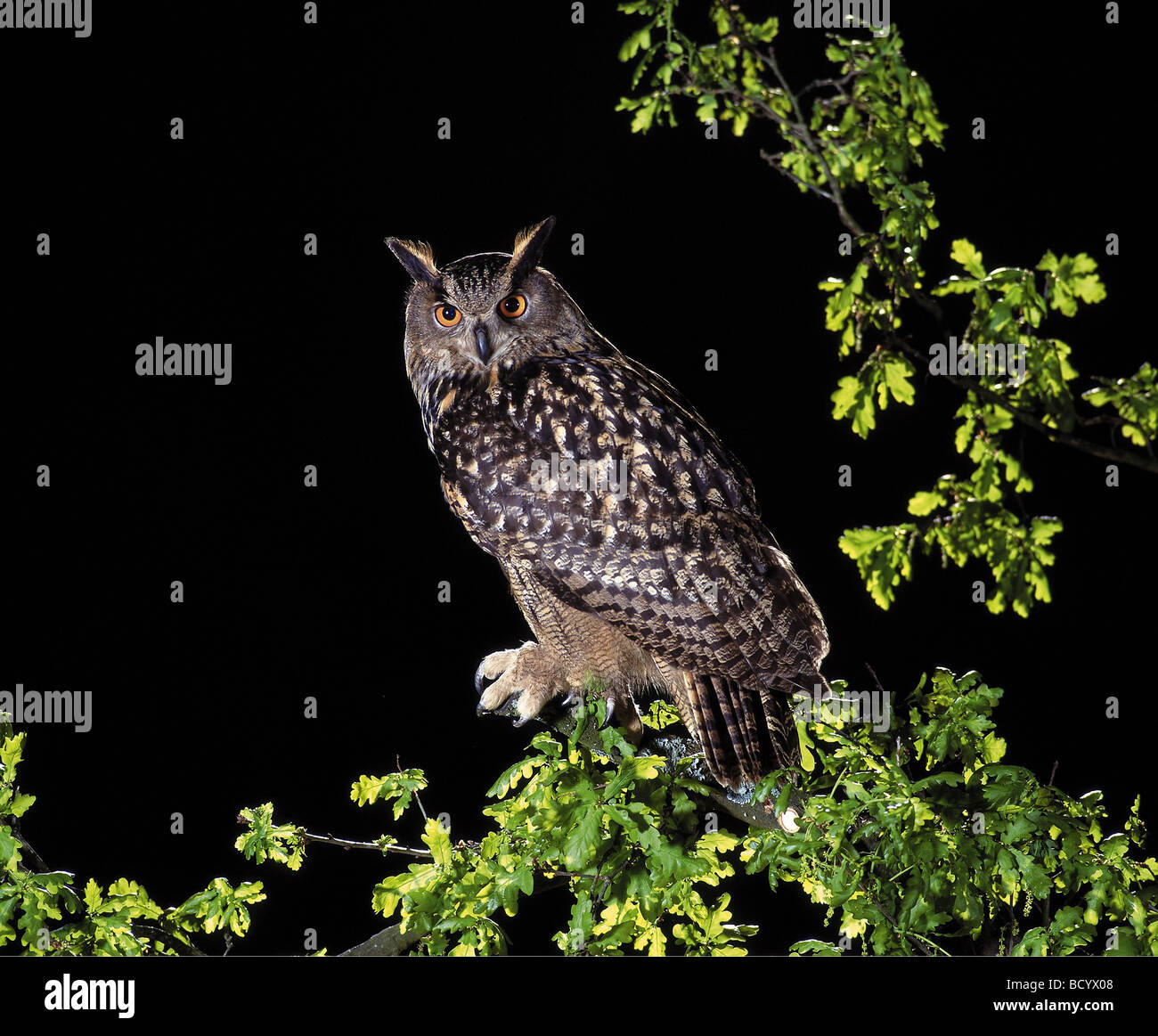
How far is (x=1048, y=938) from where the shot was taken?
210 cm

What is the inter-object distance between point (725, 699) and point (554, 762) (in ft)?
1.44

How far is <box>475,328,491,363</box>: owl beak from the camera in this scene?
2.47 m

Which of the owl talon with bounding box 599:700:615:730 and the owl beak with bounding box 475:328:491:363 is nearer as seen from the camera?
the owl talon with bounding box 599:700:615:730

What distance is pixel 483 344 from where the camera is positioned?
2469 mm

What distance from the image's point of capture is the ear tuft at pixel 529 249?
247cm
